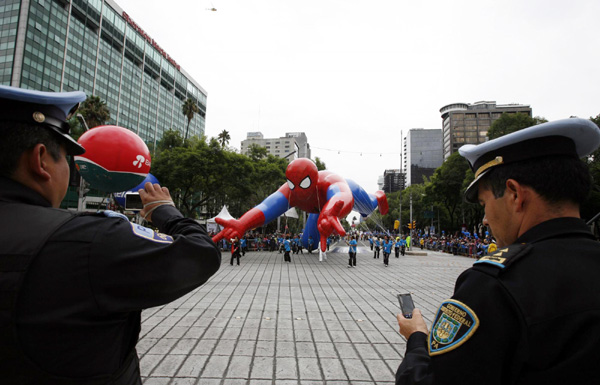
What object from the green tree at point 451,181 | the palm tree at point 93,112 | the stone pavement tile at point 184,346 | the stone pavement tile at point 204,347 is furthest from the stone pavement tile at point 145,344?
the green tree at point 451,181

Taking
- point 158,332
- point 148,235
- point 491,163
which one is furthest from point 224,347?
point 491,163

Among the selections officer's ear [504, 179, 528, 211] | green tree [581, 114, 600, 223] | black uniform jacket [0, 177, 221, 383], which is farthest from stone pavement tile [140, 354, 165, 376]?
green tree [581, 114, 600, 223]

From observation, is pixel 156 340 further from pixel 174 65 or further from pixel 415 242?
pixel 174 65

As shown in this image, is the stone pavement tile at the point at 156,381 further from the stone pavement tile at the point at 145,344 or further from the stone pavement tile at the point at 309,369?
the stone pavement tile at the point at 309,369

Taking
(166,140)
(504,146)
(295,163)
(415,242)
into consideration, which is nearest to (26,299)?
(504,146)

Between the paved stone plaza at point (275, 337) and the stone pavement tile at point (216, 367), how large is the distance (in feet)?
0.04

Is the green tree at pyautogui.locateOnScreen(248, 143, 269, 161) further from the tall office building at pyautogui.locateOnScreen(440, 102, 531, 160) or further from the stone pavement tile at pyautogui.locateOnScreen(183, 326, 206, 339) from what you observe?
the tall office building at pyautogui.locateOnScreen(440, 102, 531, 160)

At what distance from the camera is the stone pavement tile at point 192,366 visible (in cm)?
378

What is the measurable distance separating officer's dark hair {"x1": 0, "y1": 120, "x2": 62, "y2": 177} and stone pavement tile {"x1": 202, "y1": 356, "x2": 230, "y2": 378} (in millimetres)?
3241

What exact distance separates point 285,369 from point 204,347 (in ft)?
4.39

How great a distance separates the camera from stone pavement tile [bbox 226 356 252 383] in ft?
12.4

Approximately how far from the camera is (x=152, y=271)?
4.20 ft

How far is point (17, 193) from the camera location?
1.26m

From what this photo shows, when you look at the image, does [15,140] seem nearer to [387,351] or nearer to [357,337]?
[387,351]
